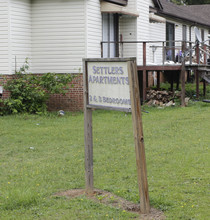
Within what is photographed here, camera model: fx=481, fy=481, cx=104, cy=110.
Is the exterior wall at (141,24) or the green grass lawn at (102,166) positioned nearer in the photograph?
the green grass lawn at (102,166)

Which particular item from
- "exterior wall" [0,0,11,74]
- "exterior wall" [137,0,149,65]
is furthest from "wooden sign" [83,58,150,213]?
"exterior wall" [137,0,149,65]

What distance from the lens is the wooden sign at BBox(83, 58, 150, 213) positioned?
584cm

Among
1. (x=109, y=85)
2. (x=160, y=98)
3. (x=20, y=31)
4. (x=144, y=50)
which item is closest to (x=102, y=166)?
(x=109, y=85)

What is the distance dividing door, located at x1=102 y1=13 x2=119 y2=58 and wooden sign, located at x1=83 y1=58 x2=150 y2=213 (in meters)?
12.6

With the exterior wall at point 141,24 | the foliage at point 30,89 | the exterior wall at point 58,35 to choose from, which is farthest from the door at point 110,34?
the foliage at point 30,89

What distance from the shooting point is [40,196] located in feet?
21.5

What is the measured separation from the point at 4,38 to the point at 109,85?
11049mm

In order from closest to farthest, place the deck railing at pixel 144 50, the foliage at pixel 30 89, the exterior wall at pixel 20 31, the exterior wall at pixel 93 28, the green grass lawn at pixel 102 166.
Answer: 1. the green grass lawn at pixel 102 166
2. the foliage at pixel 30 89
3. the exterior wall at pixel 20 31
4. the exterior wall at pixel 93 28
5. the deck railing at pixel 144 50

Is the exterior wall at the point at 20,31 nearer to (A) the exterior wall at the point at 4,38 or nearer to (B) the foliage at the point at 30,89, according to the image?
(A) the exterior wall at the point at 4,38

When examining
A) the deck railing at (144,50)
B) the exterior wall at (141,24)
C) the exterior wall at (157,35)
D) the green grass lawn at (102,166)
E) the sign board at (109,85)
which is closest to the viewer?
the sign board at (109,85)

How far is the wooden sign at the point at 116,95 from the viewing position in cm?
584

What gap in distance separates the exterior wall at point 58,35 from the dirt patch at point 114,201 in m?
10.7

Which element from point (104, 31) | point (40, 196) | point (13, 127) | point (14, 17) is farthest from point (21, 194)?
point (104, 31)

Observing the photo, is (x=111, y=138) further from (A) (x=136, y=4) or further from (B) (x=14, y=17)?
(A) (x=136, y=4)
